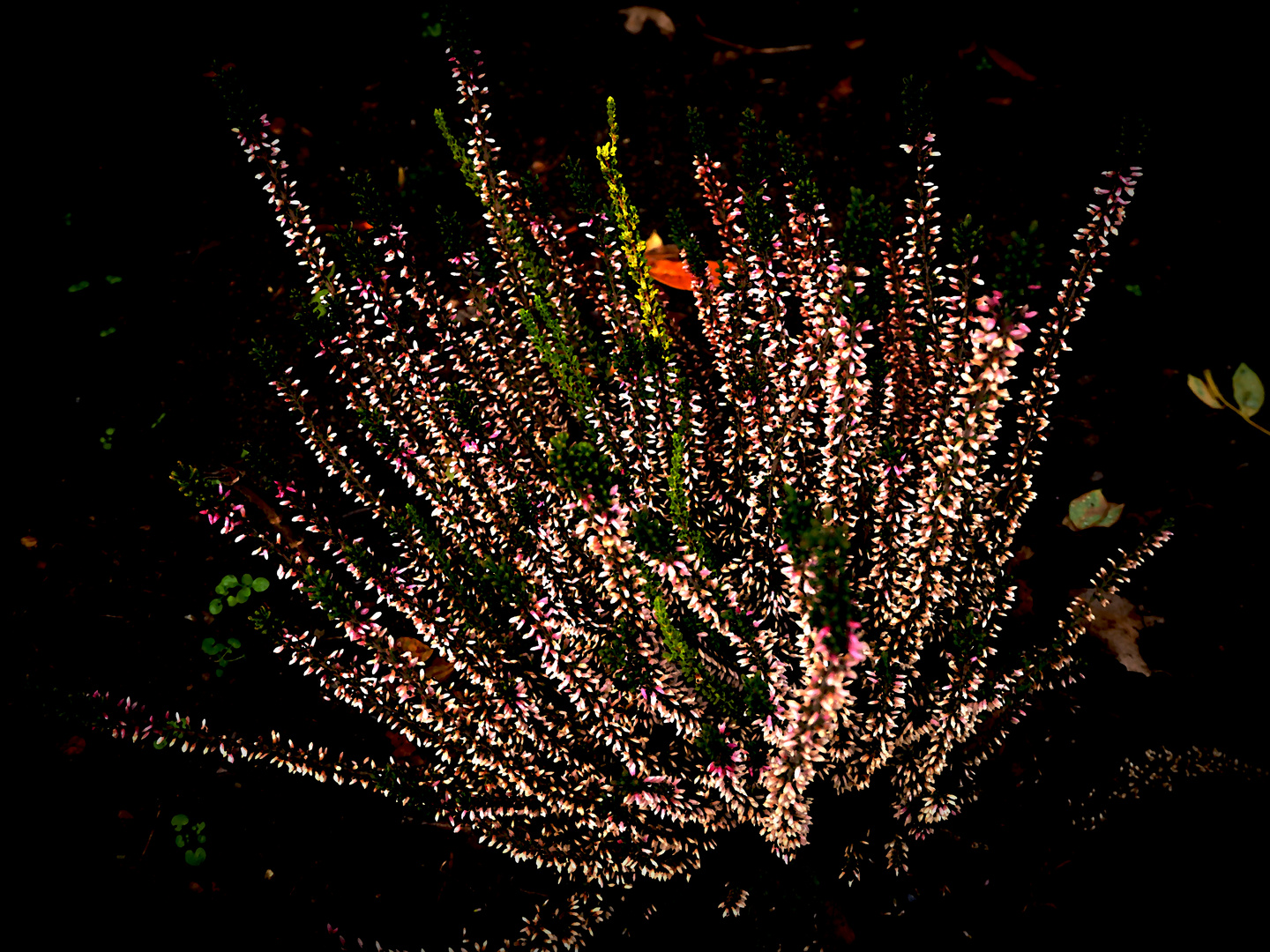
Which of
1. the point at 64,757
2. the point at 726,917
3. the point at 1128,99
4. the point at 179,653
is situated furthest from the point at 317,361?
the point at 1128,99

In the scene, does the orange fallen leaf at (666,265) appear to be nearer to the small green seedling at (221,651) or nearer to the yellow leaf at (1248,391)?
the yellow leaf at (1248,391)

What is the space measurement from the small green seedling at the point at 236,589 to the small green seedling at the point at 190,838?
2.21ft

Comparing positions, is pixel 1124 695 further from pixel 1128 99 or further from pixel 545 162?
pixel 545 162

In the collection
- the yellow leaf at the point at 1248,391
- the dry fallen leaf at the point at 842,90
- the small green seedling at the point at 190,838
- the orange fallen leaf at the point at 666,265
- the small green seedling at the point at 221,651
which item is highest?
the yellow leaf at the point at 1248,391

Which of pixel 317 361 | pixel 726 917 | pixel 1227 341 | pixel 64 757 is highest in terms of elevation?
pixel 317 361

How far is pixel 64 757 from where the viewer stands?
2.31 meters

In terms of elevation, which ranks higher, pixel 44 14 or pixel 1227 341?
pixel 44 14

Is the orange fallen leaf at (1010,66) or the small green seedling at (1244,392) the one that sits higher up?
the small green seedling at (1244,392)

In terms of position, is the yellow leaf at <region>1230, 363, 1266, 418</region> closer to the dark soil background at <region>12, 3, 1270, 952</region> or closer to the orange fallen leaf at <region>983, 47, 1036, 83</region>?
the dark soil background at <region>12, 3, 1270, 952</region>

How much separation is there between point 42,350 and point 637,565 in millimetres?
3179

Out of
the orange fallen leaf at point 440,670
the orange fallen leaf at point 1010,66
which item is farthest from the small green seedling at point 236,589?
the orange fallen leaf at point 1010,66

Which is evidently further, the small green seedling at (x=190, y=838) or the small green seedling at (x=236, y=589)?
the small green seedling at (x=236, y=589)

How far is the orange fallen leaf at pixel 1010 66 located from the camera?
9.53 feet

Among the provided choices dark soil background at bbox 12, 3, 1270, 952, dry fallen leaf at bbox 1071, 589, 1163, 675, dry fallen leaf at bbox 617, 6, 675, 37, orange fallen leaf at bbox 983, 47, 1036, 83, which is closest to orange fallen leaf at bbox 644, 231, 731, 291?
dark soil background at bbox 12, 3, 1270, 952
